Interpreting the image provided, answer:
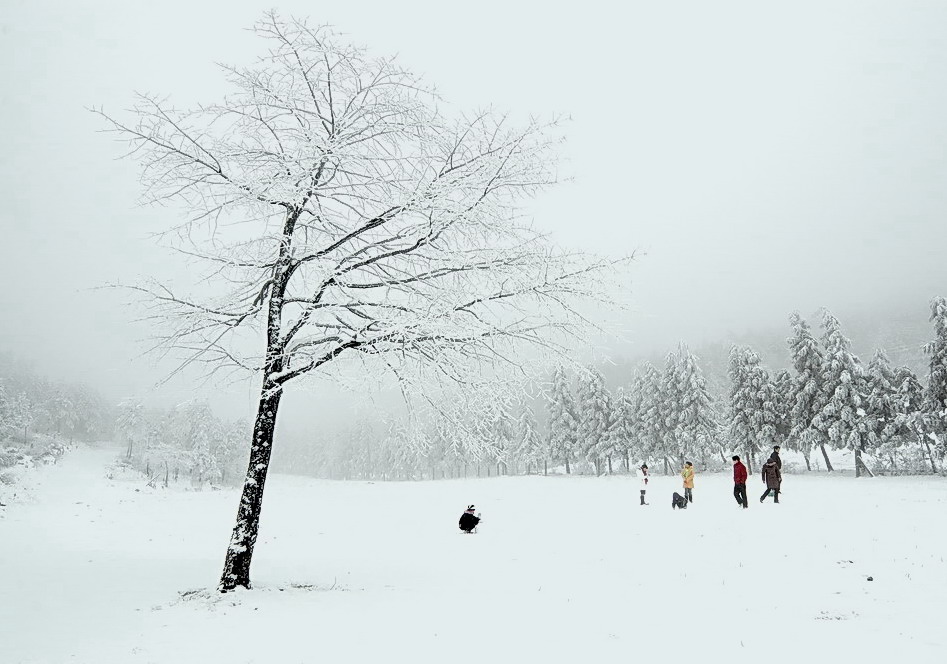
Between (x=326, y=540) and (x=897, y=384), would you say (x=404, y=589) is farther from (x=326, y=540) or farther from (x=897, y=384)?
(x=897, y=384)

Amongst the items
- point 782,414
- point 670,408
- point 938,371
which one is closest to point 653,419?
point 670,408

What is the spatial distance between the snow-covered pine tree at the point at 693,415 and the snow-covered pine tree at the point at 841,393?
12.8 m

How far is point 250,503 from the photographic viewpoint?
843cm

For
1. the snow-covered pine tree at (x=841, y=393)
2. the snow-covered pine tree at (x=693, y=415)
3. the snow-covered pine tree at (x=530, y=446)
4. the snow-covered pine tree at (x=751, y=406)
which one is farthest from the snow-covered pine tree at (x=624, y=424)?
the snow-covered pine tree at (x=841, y=393)

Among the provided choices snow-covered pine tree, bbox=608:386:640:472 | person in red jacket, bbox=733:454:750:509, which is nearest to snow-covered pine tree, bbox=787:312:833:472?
snow-covered pine tree, bbox=608:386:640:472

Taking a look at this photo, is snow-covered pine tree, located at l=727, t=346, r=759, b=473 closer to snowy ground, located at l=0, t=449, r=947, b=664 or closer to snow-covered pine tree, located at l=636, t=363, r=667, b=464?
snow-covered pine tree, located at l=636, t=363, r=667, b=464

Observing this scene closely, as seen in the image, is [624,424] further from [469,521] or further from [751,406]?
[469,521]

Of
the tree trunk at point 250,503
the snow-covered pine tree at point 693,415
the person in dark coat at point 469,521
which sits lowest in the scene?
the person in dark coat at point 469,521

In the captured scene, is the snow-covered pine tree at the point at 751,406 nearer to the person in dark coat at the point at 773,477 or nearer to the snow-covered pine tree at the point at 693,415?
the snow-covered pine tree at the point at 693,415

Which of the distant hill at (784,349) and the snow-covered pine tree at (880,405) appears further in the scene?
the distant hill at (784,349)

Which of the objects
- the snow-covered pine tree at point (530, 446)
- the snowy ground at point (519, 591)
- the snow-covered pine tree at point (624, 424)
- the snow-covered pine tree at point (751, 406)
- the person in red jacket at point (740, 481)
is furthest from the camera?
the snow-covered pine tree at point (530, 446)

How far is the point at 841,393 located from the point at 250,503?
1721 inches

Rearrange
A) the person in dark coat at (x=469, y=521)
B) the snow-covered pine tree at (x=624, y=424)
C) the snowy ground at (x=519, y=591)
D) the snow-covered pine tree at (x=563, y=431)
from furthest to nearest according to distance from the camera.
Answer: the snow-covered pine tree at (x=563, y=431)
the snow-covered pine tree at (x=624, y=424)
the person in dark coat at (x=469, y=521)
the snowy ground at (x=519, y=591)

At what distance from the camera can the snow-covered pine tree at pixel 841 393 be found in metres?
37.6
